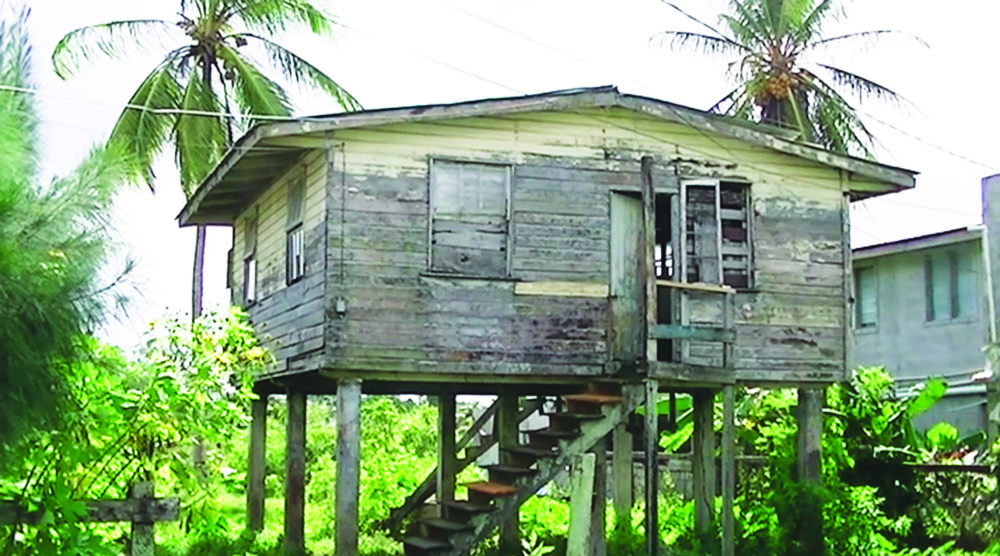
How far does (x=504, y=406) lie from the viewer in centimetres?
1698

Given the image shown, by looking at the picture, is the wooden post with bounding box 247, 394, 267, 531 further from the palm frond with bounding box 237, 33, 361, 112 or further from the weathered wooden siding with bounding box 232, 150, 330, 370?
the palm frond with bounding box 237, 33, 361, 112

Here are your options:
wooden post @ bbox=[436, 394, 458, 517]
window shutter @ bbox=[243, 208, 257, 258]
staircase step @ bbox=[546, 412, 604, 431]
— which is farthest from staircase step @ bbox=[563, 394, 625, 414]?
window shutter @ bbox=[243, 208, 257, 258]

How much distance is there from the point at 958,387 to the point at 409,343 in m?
12.8

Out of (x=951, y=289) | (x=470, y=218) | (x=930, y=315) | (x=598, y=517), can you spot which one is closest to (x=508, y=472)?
(x=598, y=517)

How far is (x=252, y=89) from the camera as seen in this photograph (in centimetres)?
2741

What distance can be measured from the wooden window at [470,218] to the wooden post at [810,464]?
4.51 metres

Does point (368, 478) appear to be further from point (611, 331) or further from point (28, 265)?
point (28, 265)

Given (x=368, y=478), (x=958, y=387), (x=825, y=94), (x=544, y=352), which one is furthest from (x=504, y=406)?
(x=825, y=94)

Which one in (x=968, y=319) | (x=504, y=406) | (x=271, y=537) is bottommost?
(x=271, y=537)

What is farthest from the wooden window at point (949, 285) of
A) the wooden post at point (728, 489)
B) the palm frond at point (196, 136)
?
the palm frond at point (196, 136)

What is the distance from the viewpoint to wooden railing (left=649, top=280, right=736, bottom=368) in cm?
1468

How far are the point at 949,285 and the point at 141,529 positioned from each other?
1865 centimetres

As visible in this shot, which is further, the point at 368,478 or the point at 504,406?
the point at 368,478

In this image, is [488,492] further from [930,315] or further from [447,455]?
[930,315]
